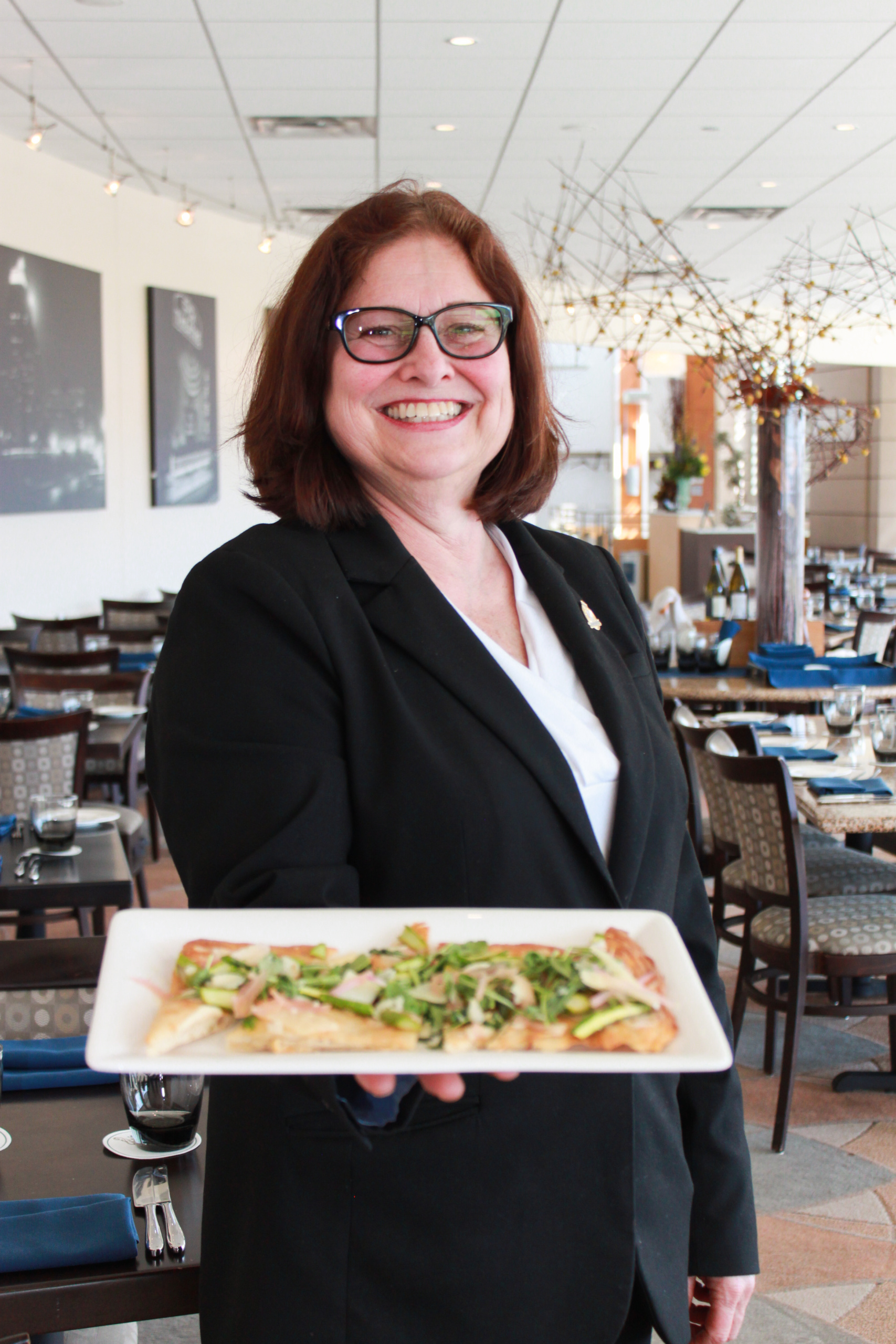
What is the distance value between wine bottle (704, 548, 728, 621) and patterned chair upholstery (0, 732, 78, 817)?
10.6ft

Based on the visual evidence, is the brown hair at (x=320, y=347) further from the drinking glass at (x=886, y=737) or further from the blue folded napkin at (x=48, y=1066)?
the drinking glass at (x=886, y=737)

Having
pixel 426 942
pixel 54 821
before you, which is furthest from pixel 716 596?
pixel 426 942

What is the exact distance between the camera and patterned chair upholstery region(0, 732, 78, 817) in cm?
406

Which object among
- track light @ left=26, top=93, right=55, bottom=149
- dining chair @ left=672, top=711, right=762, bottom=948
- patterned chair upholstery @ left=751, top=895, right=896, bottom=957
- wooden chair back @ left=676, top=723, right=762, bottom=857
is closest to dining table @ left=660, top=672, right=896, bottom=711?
dining chair @ left=672, top=711, right=762, bottom=948

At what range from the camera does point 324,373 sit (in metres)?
1.25

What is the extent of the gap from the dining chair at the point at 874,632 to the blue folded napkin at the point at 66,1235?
6.19 m

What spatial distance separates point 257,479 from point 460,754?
1.23ft

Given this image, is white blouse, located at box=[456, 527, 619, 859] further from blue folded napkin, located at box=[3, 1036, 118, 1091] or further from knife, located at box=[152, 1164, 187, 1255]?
blue folded napkin, located at box=[3, 1036, 118, 1091]

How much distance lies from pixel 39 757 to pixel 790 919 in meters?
2.34

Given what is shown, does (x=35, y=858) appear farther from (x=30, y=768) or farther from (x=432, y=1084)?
(x=432, y=1084)

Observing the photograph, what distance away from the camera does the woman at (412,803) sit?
106 cm

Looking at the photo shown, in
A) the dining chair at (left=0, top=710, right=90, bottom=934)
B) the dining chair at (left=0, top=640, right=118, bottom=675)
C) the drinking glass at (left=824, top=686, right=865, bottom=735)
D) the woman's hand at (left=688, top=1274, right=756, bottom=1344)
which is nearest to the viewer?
the woman's hand at (left=688, top=1274, right=756, bottom=1344)

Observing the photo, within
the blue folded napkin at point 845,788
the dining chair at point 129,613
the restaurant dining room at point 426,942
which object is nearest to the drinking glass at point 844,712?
the restaurant dining room at point 426,942

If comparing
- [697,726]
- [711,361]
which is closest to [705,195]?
[711,361]
